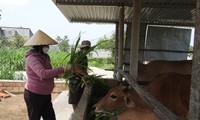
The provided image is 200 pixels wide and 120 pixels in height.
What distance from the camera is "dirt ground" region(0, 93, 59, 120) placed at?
8.52 meters

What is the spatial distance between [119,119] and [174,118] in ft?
6.99

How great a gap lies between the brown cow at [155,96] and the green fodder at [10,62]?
30.4ft

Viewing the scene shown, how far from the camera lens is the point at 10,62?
581 inches

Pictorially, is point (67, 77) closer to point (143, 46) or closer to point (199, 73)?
point (199, 73)

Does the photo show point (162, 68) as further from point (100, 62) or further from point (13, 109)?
point (13, 109)

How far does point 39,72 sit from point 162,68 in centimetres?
438

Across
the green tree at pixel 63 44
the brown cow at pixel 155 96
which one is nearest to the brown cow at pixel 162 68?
the brown cow at pixel 155 96

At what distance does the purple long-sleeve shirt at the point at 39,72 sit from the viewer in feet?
16.1

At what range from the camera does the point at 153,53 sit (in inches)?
437

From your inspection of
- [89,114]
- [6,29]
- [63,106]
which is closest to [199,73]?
[89,114]

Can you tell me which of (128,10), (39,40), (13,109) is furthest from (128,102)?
(128,10)

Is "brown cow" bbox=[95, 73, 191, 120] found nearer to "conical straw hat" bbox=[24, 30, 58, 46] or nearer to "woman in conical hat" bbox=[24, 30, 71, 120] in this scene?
"woman in conical hat" bbox=[24, 30, 71, 120]

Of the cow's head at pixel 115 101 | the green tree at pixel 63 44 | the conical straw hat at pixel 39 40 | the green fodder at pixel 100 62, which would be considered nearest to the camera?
the cow's head at pixel 115 101

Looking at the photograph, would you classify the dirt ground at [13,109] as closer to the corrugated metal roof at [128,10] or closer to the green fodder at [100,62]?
the green fodder at [100,62]
